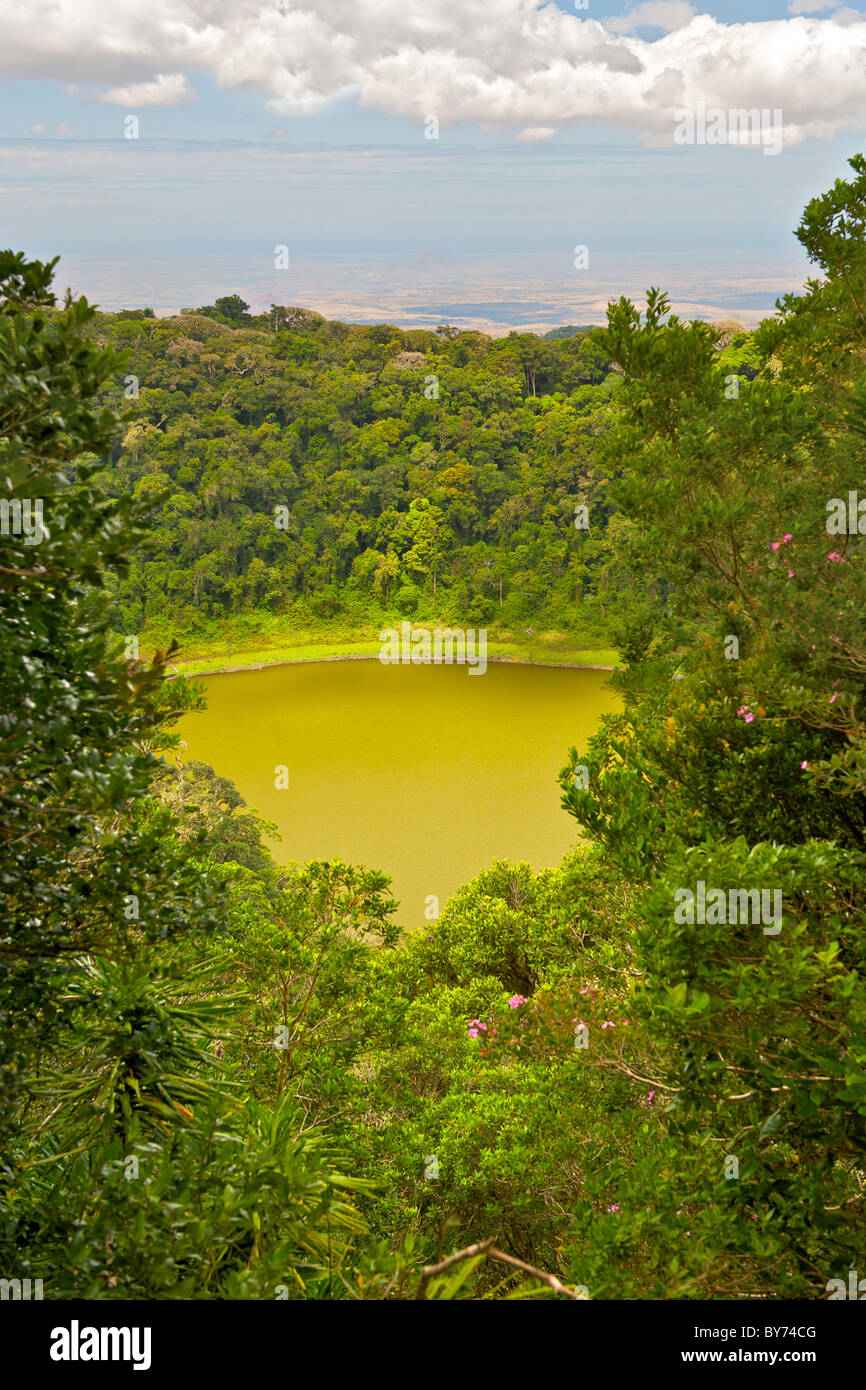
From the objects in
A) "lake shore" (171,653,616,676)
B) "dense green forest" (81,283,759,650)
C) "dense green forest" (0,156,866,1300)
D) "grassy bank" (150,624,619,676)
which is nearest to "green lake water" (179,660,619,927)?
"lake shore" (171,653,616,676)

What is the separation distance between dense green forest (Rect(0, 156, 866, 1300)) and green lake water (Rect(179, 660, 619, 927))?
7.35m

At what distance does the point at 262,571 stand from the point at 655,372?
100.0 feet

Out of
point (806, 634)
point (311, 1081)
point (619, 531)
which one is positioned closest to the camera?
point (806, 634)

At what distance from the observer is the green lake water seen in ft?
54.6

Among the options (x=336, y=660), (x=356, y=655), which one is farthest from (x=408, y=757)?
(x=356, y=655)

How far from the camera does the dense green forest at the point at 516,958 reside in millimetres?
1939

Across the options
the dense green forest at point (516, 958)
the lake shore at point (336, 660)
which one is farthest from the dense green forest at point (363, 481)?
the dense green forest at point (516, 958)

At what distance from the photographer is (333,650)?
1256 inches

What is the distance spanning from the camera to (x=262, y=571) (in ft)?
111

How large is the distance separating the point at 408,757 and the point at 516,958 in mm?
14606

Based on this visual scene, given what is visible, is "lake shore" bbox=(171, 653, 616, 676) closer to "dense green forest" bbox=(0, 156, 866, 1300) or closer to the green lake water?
the green lake water

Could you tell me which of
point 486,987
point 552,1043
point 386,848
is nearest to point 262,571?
point 386,848
